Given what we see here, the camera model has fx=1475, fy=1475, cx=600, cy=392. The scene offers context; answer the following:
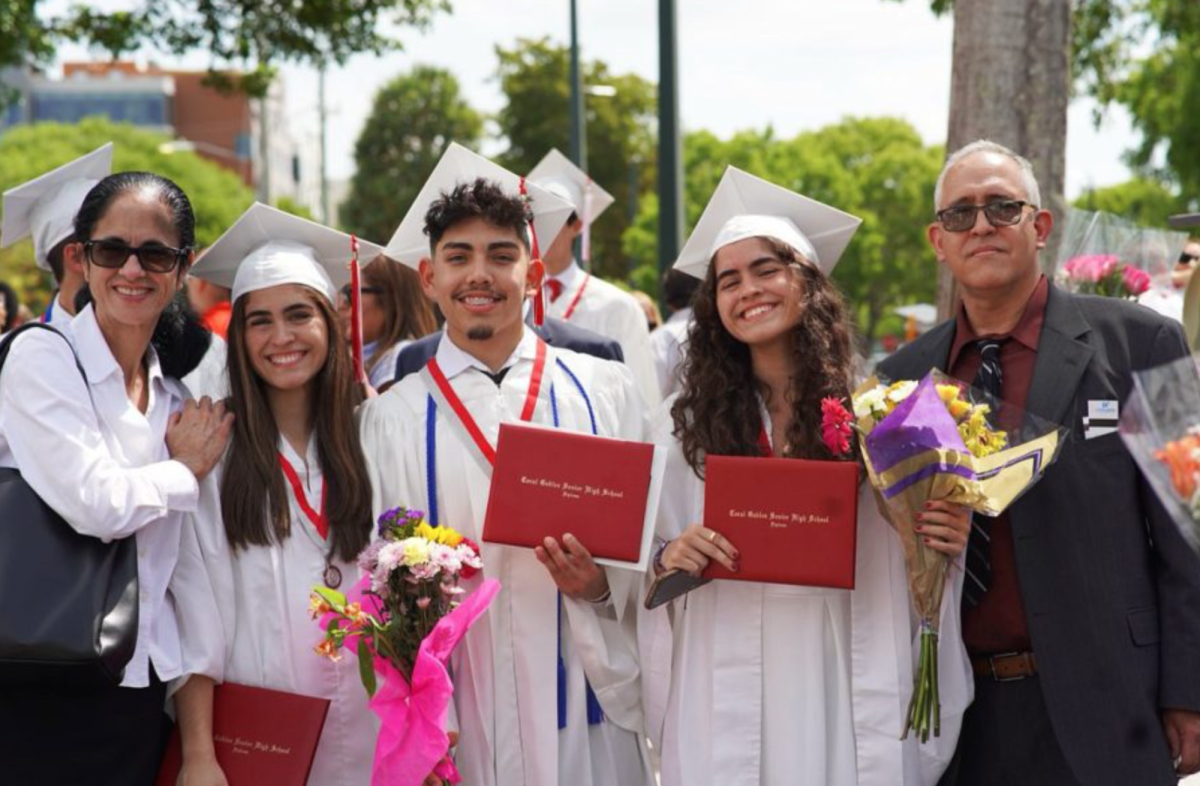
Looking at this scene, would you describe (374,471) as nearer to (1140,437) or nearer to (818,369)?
(818,369)

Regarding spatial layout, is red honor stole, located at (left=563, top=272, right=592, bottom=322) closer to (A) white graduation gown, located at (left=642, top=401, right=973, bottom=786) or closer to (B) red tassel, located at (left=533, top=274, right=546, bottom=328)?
(B) red tassel, located at (left=533, top=274, right=546, bottom=328)

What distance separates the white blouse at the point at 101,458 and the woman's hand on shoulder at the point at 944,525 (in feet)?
6.39

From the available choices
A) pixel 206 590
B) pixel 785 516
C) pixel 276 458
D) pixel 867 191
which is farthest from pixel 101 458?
pixel 867 191

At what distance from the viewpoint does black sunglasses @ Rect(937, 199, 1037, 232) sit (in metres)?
4.14

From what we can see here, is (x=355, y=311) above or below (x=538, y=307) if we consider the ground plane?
below

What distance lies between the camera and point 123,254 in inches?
158

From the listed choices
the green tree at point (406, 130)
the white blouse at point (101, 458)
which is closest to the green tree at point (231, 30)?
the white blouse at point (101, 458)

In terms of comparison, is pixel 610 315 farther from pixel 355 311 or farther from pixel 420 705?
pixel 420 705

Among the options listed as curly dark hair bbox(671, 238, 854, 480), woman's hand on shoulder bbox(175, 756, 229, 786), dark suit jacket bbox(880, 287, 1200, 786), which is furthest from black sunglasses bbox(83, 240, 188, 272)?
dark suit jacket bbox(880, 287, 1200, 786)

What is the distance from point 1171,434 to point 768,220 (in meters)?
2.01

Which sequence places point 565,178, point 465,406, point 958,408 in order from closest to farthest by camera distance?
point 958,408 → point 465,406 → point 565,178

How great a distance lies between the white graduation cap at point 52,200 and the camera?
5.65 meters

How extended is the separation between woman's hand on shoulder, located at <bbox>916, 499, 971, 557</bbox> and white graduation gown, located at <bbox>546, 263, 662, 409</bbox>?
429 centimetres

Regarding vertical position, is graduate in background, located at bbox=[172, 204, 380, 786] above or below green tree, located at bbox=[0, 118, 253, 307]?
below
